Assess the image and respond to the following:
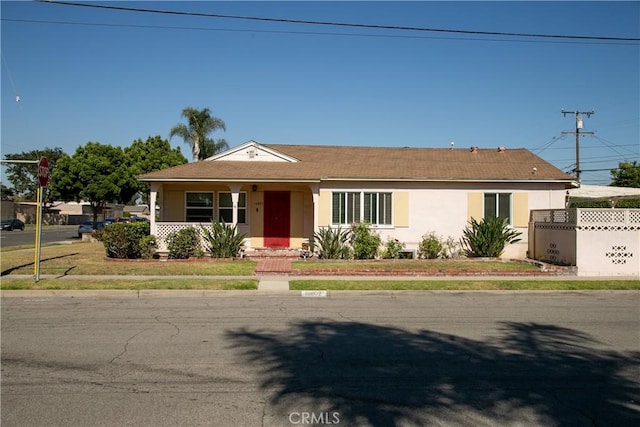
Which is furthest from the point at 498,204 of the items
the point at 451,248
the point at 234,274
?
the point at 234,274

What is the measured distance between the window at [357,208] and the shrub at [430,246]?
4.93ft

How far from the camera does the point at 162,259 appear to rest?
1947cm

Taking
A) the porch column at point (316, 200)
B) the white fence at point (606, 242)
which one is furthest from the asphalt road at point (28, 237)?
the white fence at point (606, 242)

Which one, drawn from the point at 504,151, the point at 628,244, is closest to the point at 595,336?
the point at 628,244

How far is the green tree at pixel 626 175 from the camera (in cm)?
5491

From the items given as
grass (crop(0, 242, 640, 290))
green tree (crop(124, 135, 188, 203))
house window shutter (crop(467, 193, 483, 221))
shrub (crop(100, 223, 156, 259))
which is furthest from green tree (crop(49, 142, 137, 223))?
house window shutter (crop(467, 193, 483, 221))

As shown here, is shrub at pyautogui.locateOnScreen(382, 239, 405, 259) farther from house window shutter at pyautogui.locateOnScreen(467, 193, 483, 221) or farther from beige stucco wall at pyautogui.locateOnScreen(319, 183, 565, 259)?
house window shutter at pyautogui.locateOnScreen(467, 193, 483, 221)

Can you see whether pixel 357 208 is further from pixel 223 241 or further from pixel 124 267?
pixel 124 267

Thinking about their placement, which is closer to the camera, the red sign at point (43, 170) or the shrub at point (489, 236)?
the red sign at point (43, 170)

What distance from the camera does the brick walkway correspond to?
1630cm

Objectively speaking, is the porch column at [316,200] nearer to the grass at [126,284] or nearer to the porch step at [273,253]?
the porch step at [273,253]

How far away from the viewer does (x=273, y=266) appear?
17422mm

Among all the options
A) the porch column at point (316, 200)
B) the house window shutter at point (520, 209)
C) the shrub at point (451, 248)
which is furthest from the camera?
the house window shutter at point (520, 209)

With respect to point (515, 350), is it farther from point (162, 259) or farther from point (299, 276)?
point (162, 259)
